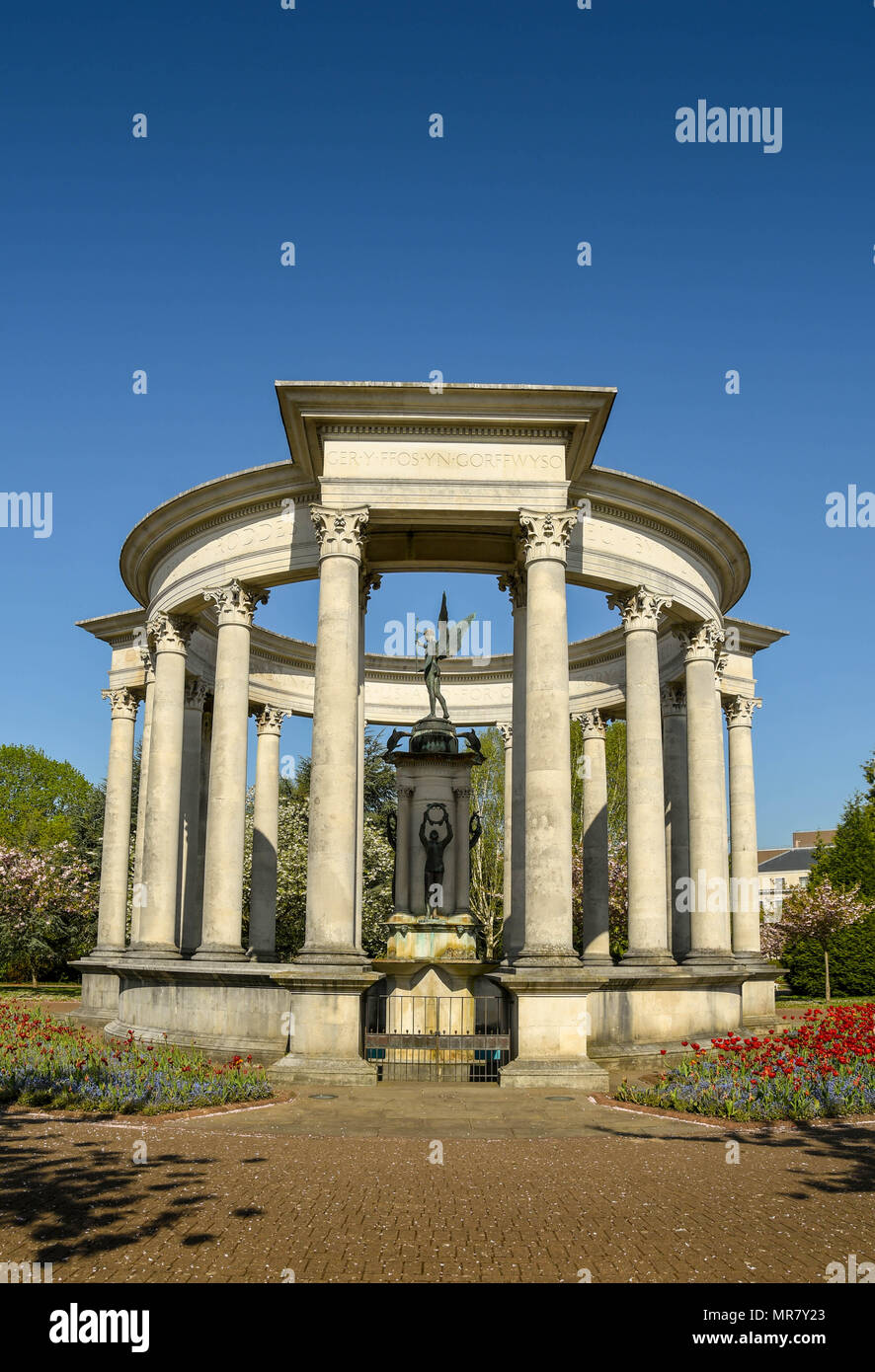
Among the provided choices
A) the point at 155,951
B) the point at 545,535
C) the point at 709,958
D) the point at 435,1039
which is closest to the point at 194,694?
the point at 155,951

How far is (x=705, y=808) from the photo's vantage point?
121ft

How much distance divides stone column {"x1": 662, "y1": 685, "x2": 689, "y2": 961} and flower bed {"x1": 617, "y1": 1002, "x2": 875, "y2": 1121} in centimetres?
1704

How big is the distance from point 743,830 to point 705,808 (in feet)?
43.1

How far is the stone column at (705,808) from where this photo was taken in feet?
119

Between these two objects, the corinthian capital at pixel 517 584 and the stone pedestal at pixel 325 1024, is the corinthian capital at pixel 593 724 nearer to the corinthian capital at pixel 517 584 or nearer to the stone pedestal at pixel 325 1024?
the corinthian capital at pixel 517 584

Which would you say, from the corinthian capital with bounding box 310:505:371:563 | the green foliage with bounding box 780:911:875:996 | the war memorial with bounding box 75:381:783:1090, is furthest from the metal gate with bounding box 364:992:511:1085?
the green foliage with bounding box 780:911:875:996

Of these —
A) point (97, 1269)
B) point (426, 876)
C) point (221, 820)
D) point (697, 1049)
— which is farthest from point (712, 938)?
point (97, 1269)

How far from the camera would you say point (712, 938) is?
3641 centimetres

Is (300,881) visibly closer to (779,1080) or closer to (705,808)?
(705,808)

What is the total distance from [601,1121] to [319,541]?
56.3 feet

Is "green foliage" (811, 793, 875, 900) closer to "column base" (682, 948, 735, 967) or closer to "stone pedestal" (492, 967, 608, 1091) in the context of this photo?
"column base" (682, 948, 735, 967)

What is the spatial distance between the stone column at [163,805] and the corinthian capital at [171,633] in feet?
0.12

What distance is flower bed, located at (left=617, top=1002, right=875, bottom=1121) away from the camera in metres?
20.3

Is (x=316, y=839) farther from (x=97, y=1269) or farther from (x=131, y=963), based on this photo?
(x=97, y=1269)
